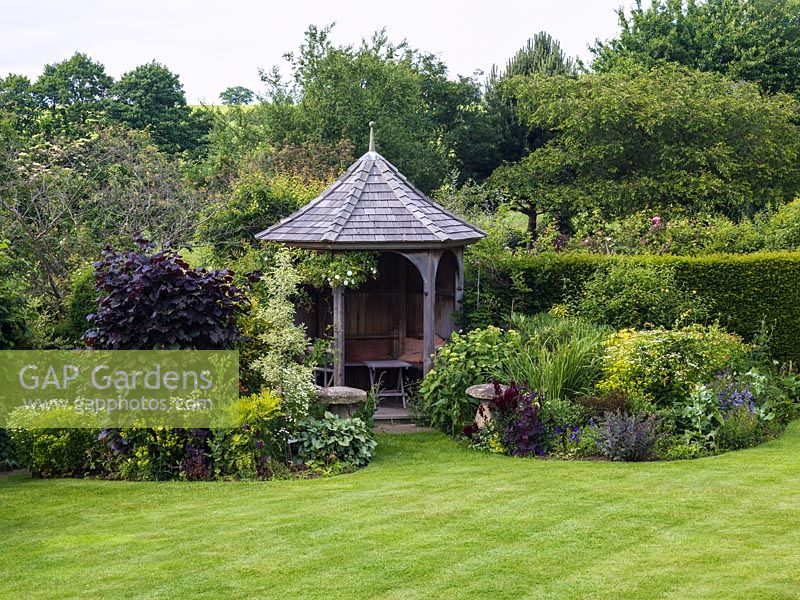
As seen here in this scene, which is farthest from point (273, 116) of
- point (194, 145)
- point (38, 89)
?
point (38, 89)

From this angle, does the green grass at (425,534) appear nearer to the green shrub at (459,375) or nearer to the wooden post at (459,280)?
the green shrub at (459,375)

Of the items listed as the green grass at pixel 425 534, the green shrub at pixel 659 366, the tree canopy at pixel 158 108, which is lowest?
the green grass at pixel 425 534

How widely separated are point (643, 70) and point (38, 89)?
22.0 m

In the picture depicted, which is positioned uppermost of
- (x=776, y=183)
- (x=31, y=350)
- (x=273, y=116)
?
(x=273, y=116)

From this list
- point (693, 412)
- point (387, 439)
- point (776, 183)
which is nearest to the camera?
point (693, 412)

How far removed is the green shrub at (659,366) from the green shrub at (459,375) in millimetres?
1400

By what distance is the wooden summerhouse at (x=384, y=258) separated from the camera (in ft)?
46.1

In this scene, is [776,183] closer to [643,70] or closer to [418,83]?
[643,70]

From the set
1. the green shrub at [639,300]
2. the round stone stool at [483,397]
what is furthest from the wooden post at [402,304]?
the round stone stool at [483,397]

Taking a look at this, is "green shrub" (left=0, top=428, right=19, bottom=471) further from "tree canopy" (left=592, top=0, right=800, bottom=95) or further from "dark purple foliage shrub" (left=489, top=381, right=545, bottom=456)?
"tree canopy" (left=592, top=0, right=800, bottom=95)

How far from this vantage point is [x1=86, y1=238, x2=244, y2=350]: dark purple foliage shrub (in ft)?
34.4

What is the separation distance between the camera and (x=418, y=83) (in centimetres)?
3231

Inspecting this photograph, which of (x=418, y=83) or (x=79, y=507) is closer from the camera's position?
(x=79, y=507)

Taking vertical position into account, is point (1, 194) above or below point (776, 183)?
below
